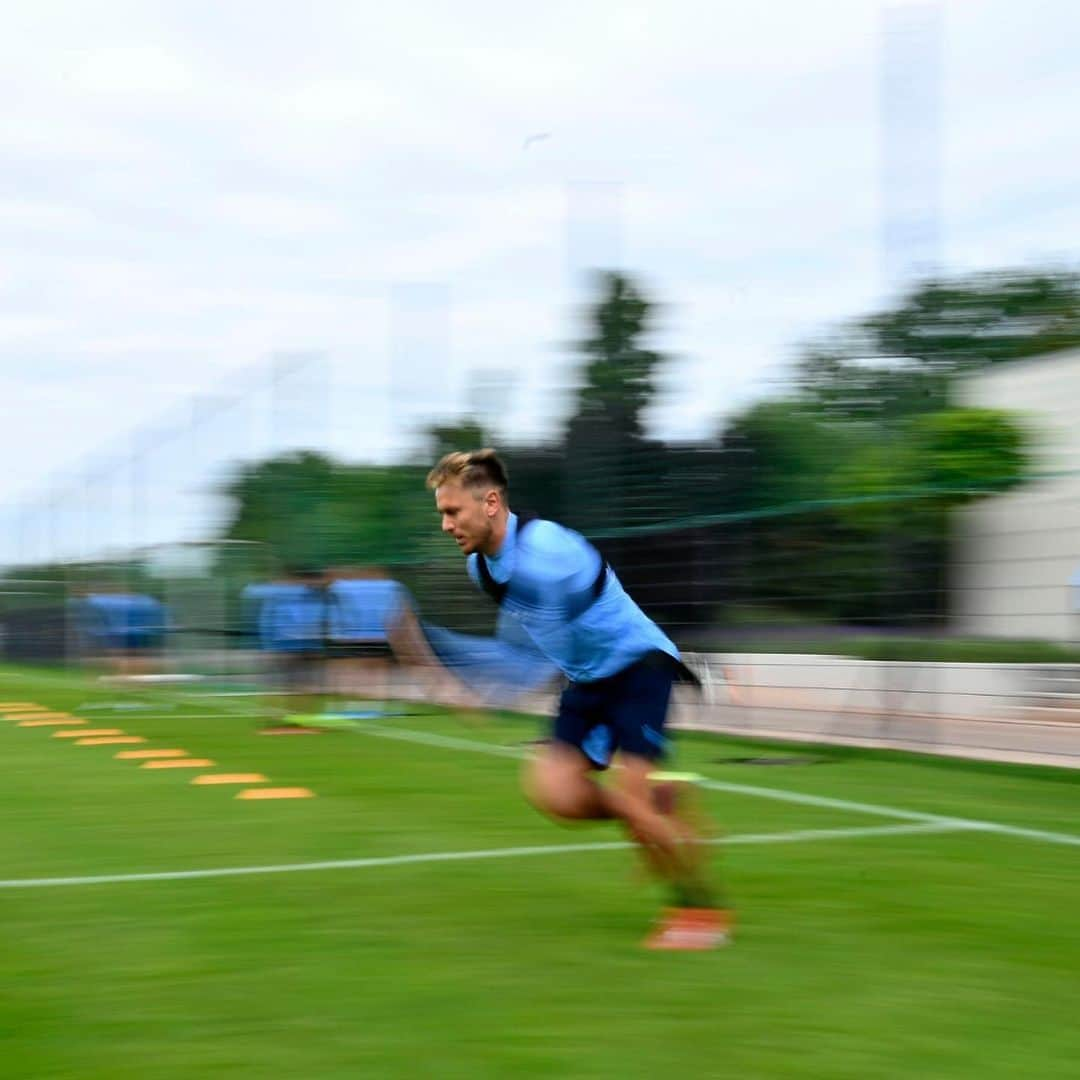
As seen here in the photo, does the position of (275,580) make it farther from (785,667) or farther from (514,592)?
(514,592)

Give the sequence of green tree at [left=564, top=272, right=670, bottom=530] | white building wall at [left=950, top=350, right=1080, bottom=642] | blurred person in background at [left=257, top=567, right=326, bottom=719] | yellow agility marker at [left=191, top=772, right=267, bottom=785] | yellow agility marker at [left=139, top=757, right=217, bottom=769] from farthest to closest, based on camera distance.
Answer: blurred person in background at [left=257, top=567, right=326, bottom=719]
green tree at [left=564, top=272, right=670, bottom=530]
yellow agility marker at [left=139, top=757, right=217, bottom=769]
white building wall at [left=950, top=350, right=1080, bottom=642]
yellow agility marker at [left=191, top=772, right=267, bottom=785]

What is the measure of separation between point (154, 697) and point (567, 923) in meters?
15.2

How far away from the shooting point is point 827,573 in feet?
39.9

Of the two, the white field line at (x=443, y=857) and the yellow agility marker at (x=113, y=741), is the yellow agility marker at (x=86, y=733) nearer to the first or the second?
the yellow agility marker at (x=113, y=741)

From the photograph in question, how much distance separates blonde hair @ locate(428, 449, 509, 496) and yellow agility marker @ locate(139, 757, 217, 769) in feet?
20.7

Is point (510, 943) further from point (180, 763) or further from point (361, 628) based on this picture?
point (361, 628)

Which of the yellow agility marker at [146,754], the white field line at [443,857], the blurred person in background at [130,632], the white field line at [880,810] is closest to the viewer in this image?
the white field line at [443,857]

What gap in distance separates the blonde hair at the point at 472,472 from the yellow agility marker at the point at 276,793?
4.32 metres

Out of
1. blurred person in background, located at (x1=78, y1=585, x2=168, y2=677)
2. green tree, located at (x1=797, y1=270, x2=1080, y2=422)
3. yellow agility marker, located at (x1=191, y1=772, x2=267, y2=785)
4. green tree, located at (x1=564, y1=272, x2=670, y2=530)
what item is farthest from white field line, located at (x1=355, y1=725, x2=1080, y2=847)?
blurred person in background, located at (x1=78, y1=585, x2=168, y2=677)

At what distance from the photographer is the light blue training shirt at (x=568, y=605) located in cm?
471

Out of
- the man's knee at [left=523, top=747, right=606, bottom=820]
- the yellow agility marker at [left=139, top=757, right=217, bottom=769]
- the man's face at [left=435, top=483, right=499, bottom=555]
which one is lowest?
the yellow agility marker at [left=139, top=757, right=217, bottom=769]

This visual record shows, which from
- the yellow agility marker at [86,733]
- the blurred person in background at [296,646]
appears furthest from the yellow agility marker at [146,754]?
the blurred person in background at [296,646]

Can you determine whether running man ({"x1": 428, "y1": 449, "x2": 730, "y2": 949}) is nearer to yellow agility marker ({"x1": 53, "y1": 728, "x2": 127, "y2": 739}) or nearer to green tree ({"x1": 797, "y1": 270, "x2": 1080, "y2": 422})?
green tree ({"x1": 797, "y1": 270, "x2": 1080, "y2": 422})

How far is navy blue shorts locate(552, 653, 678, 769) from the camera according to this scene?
4.88 meters
